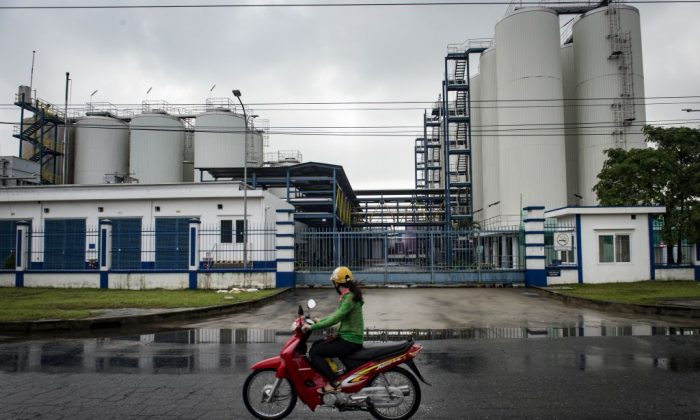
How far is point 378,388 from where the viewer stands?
494 centimetres

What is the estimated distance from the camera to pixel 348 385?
494 cm

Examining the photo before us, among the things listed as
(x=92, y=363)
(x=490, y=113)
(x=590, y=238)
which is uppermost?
(x=490, y=113)

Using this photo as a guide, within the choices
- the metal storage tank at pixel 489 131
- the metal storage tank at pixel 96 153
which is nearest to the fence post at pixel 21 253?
the metal storage tank at pixel 96 153

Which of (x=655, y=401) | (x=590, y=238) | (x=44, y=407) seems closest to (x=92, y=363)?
(x=44, y=407)

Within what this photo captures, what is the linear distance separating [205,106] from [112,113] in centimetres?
934

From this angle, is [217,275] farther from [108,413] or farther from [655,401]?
[655,401]

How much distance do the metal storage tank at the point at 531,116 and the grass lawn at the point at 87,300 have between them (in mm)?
23605

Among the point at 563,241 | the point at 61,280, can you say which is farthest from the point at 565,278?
the point at 61,280

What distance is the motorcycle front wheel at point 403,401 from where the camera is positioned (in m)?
4.93

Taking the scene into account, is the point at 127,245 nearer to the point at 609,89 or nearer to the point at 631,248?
the point at 631,248

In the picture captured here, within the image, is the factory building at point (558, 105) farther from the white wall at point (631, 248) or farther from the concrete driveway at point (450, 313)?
the concrete driveway at point (450, 313)

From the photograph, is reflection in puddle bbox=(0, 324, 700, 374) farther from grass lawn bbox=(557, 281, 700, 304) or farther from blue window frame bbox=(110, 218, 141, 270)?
blue window frame bbox=(110, 218, 141, 270)

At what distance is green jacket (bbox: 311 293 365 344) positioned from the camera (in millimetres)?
Result: 5059

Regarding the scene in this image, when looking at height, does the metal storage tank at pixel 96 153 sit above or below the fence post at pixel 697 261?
above
